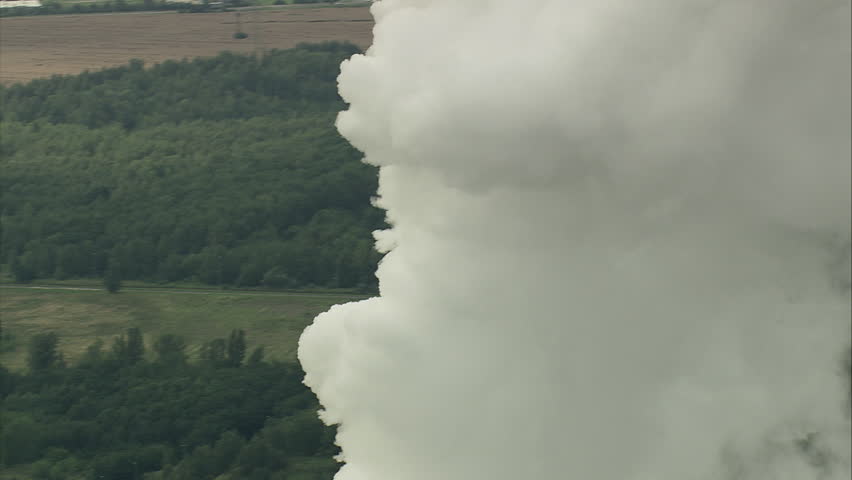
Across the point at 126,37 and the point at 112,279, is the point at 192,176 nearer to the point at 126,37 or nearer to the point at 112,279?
the point at 126,37

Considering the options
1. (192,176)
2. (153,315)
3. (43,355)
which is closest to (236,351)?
(43,355)

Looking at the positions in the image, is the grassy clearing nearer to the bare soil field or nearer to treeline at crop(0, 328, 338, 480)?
treeline at crop(0, 328, 338, 480)

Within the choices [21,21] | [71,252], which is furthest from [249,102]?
[71,252]

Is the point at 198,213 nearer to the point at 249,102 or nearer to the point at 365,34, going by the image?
the point at 365,34

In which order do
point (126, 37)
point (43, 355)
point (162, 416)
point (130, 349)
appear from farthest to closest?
1. point (126, 37)
2. point (43, 355)
3. point (130, 349)
4. point (162, 416)

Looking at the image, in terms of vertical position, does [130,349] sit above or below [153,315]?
below

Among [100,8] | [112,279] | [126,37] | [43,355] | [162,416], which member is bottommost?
[162,416]

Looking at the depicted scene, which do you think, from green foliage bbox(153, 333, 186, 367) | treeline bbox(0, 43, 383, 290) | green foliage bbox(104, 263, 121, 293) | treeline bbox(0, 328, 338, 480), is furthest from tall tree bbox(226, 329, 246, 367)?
green foliage bbox(104, 263, 121, 293)
